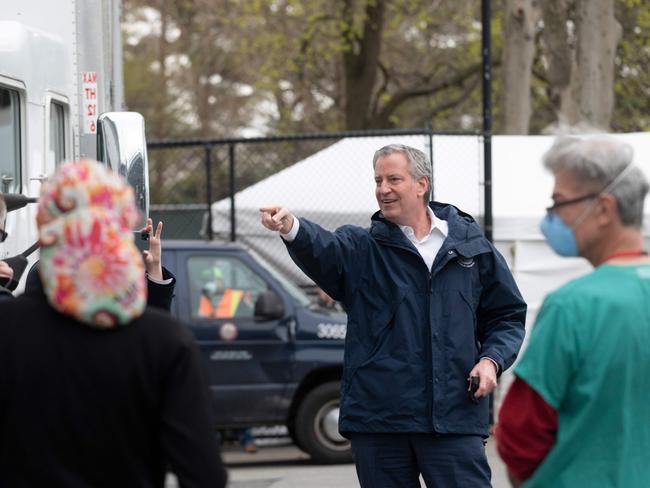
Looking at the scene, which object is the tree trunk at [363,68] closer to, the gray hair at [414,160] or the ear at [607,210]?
the gray hair at [414,160]

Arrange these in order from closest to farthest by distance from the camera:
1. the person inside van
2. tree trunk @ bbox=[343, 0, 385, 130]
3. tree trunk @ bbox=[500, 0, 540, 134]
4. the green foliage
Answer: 1. the person inside van
2. tree trunk @ bbox=[500, 0, 540, 134]
3. tree trunk @ bbox=[343, 0, 385, 130]
4. the green foliage

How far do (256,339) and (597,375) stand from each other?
7594 mm

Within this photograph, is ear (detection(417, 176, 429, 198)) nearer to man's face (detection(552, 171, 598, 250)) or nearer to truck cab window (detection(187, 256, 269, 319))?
man's face (detection(552, 171, 598, 250))

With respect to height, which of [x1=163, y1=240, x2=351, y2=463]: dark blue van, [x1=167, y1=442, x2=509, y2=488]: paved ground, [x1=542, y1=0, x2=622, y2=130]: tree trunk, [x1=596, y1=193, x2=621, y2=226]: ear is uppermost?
[x1=542, y1=0, x2=622, y2=130]: tree trunk

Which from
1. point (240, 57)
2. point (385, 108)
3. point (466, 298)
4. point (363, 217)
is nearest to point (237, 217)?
point (363, 217)

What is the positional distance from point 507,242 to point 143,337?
1001 cm

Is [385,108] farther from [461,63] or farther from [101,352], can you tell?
[101,352]

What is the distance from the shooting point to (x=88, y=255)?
2920 mm

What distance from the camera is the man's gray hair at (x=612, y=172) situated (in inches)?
129

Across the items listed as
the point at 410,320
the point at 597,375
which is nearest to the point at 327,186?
the point at 410,320

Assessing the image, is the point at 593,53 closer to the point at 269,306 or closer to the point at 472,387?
the point at 269,306

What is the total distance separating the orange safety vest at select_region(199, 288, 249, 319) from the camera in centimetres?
1069

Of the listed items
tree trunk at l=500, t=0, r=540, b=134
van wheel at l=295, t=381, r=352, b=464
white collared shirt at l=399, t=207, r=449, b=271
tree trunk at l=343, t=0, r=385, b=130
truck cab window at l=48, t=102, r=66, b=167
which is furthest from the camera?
tree trunk at l=343, t=0, r=385, b=130

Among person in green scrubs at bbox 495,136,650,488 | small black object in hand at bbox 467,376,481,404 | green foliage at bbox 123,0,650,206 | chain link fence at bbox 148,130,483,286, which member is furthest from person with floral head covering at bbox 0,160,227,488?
green foliage at bbox 123,0,650,206
